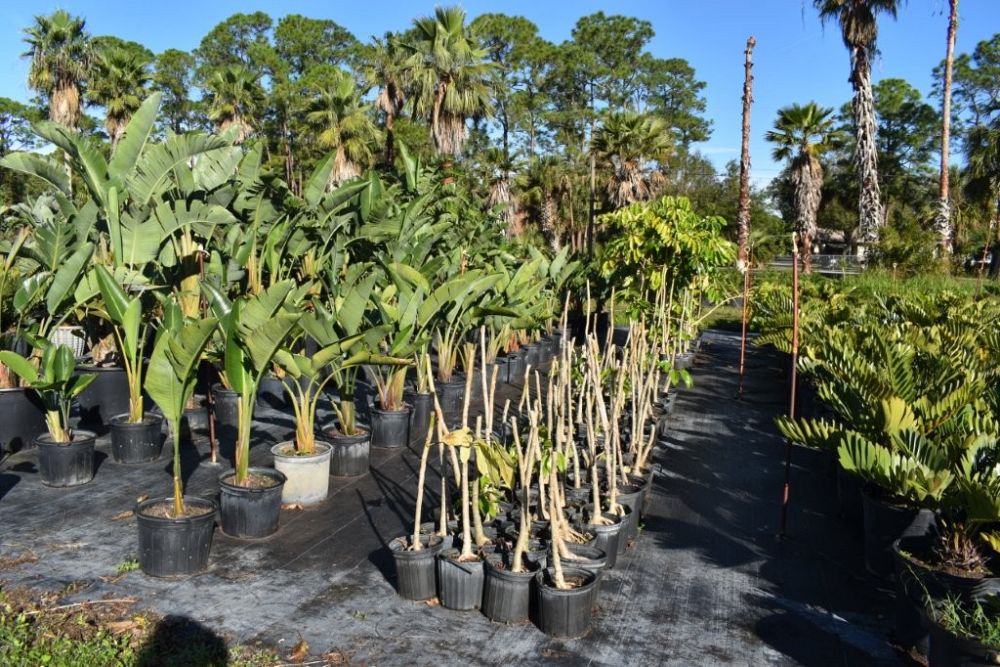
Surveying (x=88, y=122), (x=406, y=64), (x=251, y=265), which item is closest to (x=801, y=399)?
(x=251, y=265)

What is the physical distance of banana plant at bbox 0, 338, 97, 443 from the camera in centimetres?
512

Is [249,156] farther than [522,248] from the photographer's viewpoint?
No

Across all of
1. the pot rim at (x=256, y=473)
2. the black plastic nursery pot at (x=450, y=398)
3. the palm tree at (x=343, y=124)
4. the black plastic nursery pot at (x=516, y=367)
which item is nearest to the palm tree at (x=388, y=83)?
the palm tree at (x=343, y=124)

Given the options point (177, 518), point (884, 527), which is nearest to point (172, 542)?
point (177, 518)

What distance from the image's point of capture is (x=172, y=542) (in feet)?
13.6

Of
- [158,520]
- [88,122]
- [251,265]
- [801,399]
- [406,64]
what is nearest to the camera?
[158,520]

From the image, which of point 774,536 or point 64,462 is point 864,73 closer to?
point 774,536

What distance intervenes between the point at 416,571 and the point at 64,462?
3.20 metres

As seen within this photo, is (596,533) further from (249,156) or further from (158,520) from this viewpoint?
(249,156)

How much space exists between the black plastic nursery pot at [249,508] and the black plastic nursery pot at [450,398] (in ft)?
11.7

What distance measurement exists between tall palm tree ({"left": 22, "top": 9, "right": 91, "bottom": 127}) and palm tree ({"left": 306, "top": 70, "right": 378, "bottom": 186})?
742 cm

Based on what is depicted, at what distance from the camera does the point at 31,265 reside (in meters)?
7.09

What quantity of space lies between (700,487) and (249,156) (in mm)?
4511

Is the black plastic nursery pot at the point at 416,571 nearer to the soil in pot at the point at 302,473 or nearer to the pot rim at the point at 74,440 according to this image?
the soil in pot at the point at 302,473
